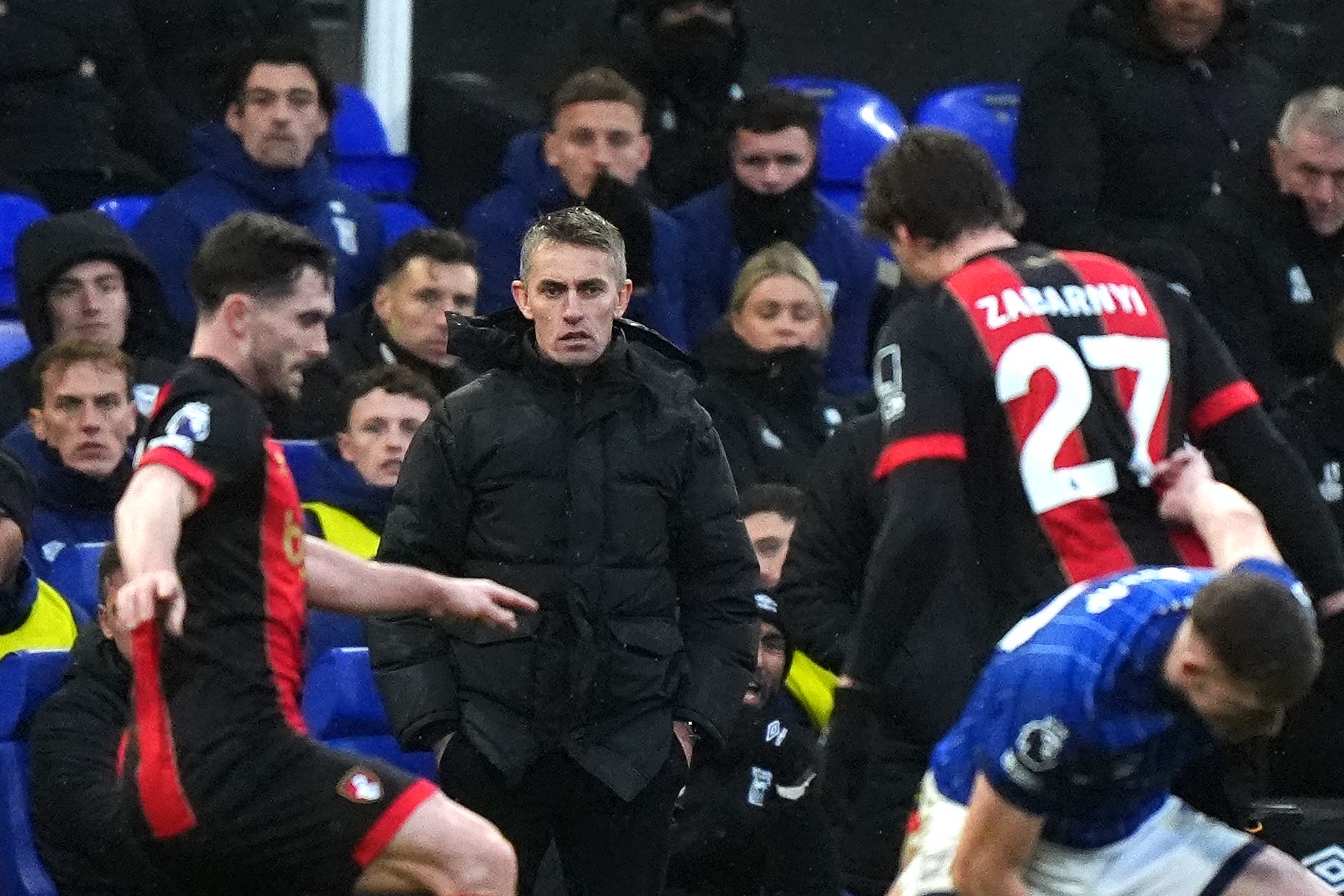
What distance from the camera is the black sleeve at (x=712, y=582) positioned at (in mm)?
5301

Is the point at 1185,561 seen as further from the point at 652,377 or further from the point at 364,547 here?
the point at 364,547

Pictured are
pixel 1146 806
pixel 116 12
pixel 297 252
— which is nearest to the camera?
pixel 1146 806

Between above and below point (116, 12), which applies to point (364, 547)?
below

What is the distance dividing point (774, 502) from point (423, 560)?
1780 mm

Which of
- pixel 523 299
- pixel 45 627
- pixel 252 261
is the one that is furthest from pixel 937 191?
pixel 45 627

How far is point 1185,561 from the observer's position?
16.6 feet

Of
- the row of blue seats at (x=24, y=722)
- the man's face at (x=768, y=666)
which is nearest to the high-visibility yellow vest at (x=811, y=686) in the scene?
the man's face at (x=768, y=666)

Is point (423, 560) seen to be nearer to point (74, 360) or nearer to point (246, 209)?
point (74, 360)

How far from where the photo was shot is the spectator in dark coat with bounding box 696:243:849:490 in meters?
7.36

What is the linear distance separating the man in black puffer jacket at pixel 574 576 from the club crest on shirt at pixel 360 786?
486mm


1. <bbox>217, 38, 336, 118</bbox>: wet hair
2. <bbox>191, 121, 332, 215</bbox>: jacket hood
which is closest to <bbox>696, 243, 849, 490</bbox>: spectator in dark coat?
<bbox>191, 121, 332, 215</bbox>: jacket hood

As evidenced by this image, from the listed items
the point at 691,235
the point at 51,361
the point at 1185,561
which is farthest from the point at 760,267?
the point at 1185,561

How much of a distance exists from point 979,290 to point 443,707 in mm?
1352

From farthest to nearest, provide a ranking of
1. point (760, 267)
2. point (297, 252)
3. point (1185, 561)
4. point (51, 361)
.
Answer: point (760, 267)
point (51, 361)
point (1185, 561)
point (297, 252)
